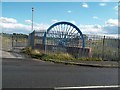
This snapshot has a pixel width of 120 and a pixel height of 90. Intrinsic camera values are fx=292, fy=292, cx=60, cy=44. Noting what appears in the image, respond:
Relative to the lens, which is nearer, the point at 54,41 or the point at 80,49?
the point at 80,49

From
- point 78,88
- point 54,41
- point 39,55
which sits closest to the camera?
point 78,88

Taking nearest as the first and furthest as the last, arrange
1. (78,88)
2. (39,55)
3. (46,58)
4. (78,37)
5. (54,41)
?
(78,88), (46,58), (39,55), (54,41), (78,37)

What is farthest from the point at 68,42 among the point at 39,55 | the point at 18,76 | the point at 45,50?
the point at 18,76

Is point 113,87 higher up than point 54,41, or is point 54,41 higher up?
point 54,41

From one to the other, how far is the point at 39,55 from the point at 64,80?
10.3 metres

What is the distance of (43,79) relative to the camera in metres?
10.5

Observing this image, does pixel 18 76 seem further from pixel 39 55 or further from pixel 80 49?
pixel 80 49

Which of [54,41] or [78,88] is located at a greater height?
[54,41]

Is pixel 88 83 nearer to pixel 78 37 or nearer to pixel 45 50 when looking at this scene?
pixel 45 50

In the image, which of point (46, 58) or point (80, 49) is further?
point (80, 49)

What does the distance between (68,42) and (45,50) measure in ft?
9.30

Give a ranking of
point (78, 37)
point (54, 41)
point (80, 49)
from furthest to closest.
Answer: point (78, 37) → point (54, 41) → point (80, 49)

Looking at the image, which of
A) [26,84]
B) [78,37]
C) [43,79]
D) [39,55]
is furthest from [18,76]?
[78,37]

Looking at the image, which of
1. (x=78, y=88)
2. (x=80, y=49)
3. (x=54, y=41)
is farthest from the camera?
(x=54, y=41)
